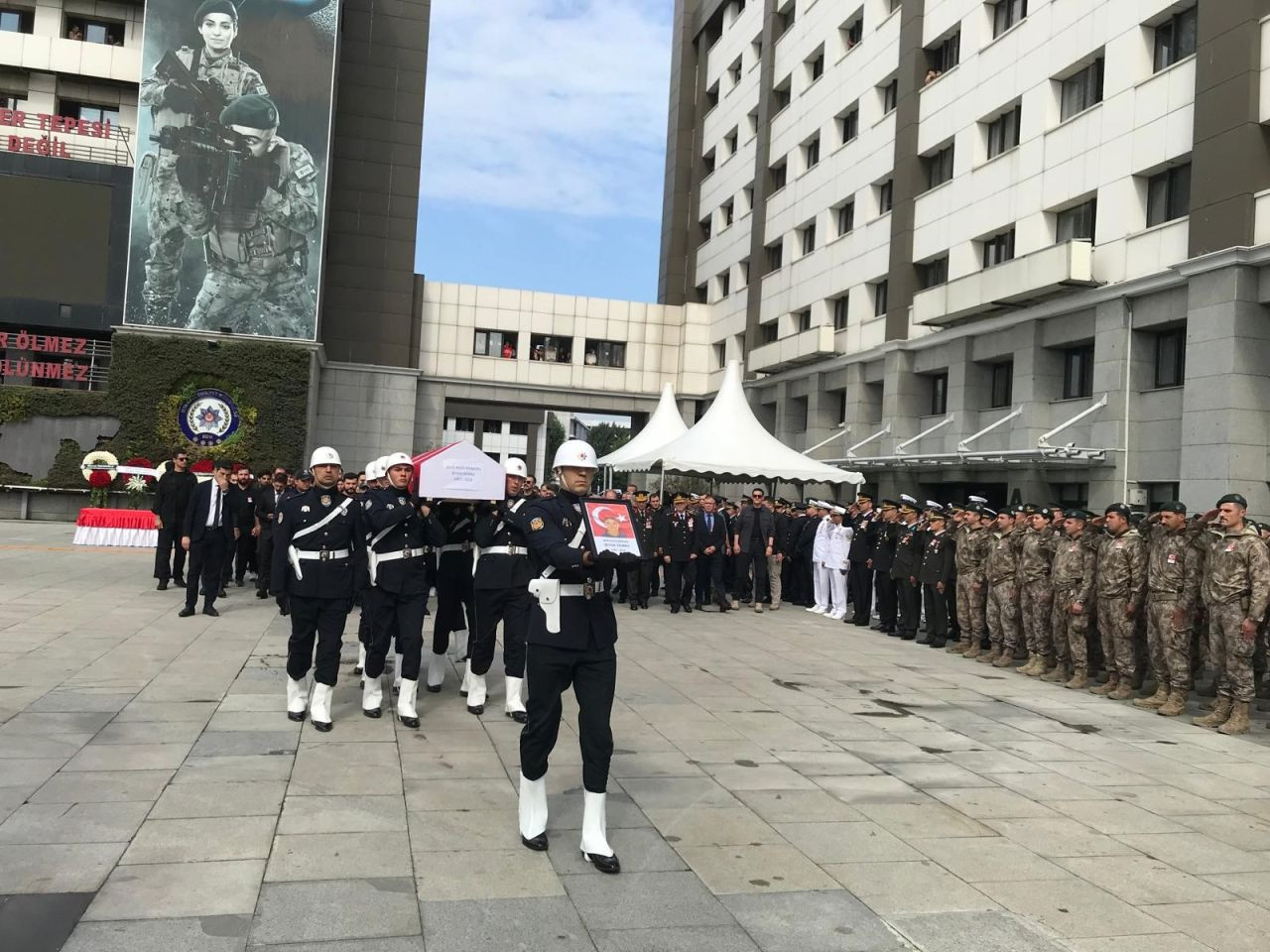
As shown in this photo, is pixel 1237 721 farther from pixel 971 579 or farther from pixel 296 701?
pixel 296 701

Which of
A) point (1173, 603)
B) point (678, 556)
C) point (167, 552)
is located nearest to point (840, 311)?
point (678, 556)

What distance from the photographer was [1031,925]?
4.52 meters

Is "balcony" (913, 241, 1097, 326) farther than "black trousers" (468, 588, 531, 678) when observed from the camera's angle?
Yes

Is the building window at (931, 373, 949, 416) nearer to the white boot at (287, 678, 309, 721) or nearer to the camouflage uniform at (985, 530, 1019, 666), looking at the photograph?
the camouflage uniform at (985, 530, 1019, 666)

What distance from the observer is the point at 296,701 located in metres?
7.93

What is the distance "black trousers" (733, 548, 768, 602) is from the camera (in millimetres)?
18594

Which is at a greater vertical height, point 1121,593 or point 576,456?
point 576,456

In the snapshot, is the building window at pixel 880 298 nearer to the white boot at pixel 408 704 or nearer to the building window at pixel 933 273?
the building window at pixel 933 273

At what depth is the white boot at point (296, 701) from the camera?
25.9 feet

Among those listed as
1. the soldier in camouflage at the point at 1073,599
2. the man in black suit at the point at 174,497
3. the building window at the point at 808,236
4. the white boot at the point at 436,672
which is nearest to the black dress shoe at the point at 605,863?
the white boot at the point at 436,672

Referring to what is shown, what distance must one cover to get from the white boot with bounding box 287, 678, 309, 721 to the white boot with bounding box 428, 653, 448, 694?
1563 millimetres

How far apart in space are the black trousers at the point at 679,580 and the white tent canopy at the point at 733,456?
257cm

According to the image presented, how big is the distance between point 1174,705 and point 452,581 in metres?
7.04

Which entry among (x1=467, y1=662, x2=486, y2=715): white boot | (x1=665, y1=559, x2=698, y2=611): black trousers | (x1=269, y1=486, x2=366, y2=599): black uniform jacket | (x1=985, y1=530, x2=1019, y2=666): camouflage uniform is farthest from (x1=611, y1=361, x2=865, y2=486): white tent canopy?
(x1=269, y1=486, x2=366, y2=599): black uniform jacket
